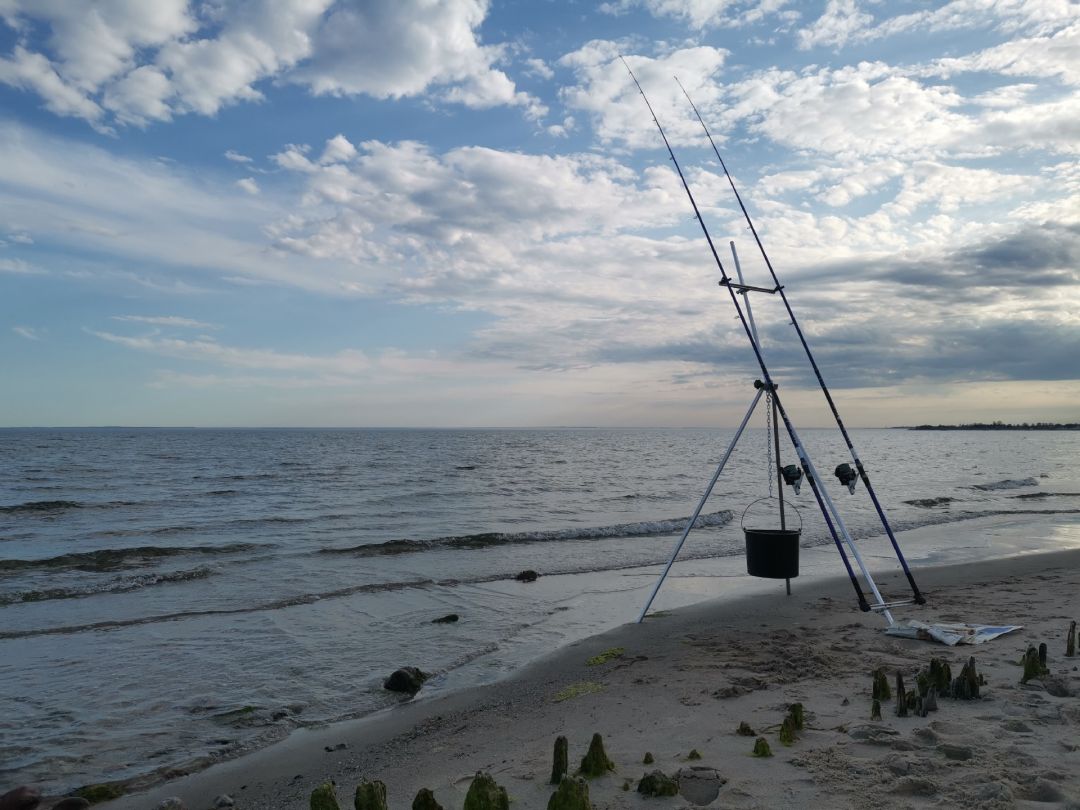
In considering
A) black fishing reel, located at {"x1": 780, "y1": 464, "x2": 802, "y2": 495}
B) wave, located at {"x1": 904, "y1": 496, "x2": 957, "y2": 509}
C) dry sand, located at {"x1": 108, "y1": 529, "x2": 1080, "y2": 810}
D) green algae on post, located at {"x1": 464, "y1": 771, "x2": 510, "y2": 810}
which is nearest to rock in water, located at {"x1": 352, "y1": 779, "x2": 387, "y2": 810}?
green algae on post, located at {"x1": 464, "y1": 771, "x2": 510, "y2": 810}

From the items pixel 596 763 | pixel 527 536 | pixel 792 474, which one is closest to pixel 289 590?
pixel 527 536

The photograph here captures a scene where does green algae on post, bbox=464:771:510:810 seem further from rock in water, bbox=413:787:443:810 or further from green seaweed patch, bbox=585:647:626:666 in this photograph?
green seaweed patch, bbox=585:647:626:666

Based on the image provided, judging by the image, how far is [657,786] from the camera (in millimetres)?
3609

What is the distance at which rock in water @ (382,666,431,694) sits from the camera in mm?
6891

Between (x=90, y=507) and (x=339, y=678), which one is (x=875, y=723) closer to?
(x=339, y=678)

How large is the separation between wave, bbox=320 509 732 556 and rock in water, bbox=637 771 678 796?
12682 mm

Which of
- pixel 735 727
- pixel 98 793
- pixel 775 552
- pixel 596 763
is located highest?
pixel 775 552

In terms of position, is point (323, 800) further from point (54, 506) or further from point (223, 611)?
point (54, 506)

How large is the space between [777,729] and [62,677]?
741cm

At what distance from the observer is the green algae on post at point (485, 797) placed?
10.7 ft

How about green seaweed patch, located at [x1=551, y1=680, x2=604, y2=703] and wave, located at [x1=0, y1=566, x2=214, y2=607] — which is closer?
green seaweed patch, located at [x1=551, y1=680, x2=604, y2=703]

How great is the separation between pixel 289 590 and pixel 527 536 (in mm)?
6970

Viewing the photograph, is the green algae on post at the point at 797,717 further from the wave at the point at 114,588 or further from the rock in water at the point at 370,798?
the wave at the point at 114,588

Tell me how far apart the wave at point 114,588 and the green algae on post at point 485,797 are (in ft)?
36.5
